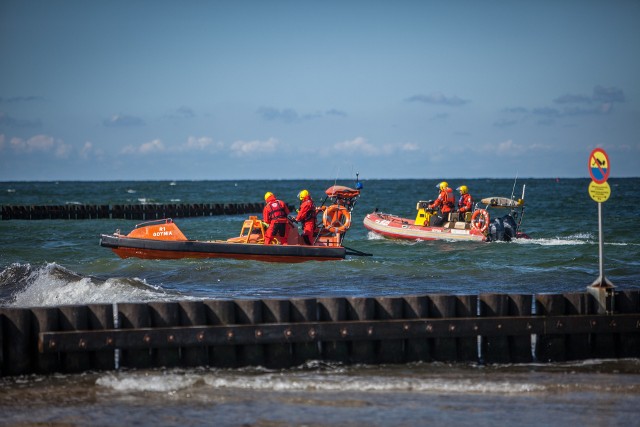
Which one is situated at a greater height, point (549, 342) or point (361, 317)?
point (361, 317)

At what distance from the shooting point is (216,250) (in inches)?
879

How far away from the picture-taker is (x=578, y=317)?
1074cm

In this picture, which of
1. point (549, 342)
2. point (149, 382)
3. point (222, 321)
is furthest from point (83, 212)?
point (549, 342)

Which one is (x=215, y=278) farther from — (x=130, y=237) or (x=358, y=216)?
(x=358, y=216)

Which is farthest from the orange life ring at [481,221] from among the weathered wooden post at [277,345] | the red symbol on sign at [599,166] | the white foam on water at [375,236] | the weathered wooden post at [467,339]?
the weathered wooden post at [277,345]

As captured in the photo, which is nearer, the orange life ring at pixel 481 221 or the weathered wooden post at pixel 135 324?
the weathered wooden post at pixel 135 324

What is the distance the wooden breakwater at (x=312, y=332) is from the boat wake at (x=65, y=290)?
19.5 ft

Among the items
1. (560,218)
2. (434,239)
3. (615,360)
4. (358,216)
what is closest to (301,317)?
(615,360)

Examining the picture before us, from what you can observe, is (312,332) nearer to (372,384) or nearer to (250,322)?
(250,322)

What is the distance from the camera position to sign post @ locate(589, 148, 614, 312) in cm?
1091

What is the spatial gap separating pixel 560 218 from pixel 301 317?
4368cm

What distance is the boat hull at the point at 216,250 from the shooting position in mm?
22016

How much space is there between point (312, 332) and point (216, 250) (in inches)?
487

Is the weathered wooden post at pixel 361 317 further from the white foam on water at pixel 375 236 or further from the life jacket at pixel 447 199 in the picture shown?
the white foam on water at pixel 375 236
